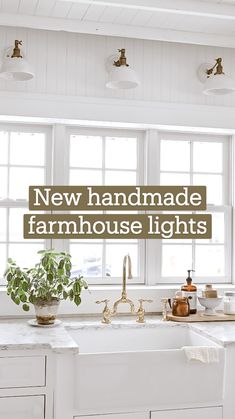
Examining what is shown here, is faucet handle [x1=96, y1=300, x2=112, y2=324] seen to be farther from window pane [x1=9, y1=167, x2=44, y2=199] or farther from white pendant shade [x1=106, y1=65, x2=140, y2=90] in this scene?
white pendant shade [x1=106, y1=65, x2=140, y2=90]

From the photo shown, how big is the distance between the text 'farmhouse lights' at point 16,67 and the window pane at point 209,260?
184 cm

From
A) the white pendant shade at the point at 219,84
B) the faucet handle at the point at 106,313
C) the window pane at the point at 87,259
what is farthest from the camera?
the window pane at the point at 87,259

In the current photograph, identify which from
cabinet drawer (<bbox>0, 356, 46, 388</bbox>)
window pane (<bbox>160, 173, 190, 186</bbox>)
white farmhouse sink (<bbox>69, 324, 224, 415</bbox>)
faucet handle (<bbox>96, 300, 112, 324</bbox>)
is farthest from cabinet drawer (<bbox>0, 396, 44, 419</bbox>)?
window pane (<bbox>160, 173, 190, 186</bbox>)

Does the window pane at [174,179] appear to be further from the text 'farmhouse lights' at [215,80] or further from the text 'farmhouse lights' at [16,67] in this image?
the text 'farmhouse lights' at [16,67]

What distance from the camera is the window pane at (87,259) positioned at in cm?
417

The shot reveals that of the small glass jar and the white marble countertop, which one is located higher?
the small glass jar

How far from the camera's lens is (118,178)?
14.0 ft

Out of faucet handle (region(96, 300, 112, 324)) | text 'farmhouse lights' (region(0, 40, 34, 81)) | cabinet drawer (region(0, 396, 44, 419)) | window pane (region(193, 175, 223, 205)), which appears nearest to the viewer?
cabinet drawer (region(0, 396, 44, 419))

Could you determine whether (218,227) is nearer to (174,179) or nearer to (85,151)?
(174,179)

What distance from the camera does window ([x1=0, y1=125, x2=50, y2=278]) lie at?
405cm

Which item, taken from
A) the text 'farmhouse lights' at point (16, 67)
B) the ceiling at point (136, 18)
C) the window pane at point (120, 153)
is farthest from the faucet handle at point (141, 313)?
the ceiling at point (136, 18)

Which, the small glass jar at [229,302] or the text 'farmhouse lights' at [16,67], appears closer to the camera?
the text 'farmhouse lights' at [16,67]

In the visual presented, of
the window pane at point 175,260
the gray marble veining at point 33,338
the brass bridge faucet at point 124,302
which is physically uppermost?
the window pane at point 175,260

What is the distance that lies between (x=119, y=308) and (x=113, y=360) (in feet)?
2.97
